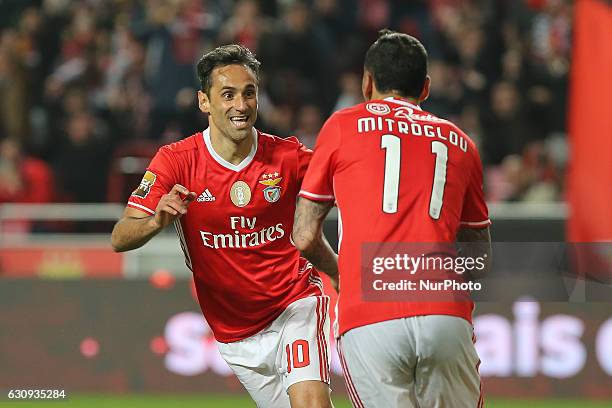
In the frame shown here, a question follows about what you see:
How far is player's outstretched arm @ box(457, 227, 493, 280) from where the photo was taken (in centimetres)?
501

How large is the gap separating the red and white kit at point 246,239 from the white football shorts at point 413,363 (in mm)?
1228

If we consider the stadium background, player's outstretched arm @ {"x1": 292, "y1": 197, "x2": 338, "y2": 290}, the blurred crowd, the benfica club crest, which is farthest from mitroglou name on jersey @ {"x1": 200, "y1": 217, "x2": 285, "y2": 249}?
the blurred crowd

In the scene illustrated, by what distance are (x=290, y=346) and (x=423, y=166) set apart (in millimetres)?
1588

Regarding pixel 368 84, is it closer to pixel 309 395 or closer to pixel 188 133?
pixel 309 395

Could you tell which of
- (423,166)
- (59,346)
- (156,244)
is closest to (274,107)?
(156,244)

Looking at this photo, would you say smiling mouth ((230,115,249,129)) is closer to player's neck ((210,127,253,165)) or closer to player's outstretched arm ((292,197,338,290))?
player's neck ((210,127,253,165))

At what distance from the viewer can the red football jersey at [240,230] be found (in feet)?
19.5

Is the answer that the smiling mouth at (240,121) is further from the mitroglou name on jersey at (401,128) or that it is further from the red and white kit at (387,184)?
the mitroglou name on jersey at (401,128)

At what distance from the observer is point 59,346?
33.0ft

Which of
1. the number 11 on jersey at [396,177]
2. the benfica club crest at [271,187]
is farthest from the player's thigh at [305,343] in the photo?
the number 11 on jersey at [396,177]

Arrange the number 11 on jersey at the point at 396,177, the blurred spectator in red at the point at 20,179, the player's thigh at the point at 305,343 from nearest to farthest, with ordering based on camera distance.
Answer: the number 11 on jersey at the point at 396,177 → the player's thigh at the point at 305,343 → the blurred spectator in red at the point at 20,179

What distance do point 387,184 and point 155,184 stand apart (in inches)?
59.9

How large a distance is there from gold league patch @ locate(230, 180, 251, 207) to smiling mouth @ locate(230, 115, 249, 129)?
0.97 feet

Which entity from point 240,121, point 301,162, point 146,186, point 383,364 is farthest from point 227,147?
point 383,364
